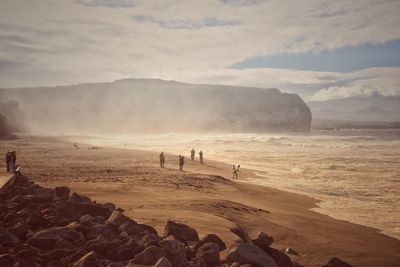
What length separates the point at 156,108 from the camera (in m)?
160

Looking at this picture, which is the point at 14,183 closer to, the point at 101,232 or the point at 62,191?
the point at 62,191

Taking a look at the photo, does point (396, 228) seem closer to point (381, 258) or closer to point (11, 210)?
point (381, 258)

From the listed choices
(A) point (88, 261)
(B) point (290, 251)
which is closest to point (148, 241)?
(A) point (88, 261)

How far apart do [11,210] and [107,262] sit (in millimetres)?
3777

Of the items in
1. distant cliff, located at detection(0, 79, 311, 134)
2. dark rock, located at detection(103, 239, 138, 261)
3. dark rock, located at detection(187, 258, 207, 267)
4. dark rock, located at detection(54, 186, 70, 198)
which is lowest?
dark rock, located at detection(187, 258, 207, 267)

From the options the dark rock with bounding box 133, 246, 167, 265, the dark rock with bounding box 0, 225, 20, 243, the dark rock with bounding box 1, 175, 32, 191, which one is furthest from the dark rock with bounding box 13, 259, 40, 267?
the dark rock with bounding box 1, 175, 32, 191

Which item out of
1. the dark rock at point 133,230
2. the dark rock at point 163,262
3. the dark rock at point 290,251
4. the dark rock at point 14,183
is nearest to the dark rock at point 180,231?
the dark rock at point 133,230

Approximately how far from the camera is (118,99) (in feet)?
551

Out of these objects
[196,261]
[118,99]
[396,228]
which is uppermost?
[118,99]

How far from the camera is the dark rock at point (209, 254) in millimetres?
5868

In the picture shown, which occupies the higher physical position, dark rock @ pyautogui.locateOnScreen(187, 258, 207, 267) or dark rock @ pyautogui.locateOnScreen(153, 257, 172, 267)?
dark rock @ pyautogui.locateOnScreen(153, 257, 172, 267)

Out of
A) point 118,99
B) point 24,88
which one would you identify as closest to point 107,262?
point 118,99

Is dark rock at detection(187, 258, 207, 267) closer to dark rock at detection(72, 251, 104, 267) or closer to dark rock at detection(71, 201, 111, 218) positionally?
dark rock at detection(72, 251, 104, 267)

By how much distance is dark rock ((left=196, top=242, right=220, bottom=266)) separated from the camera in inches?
231
